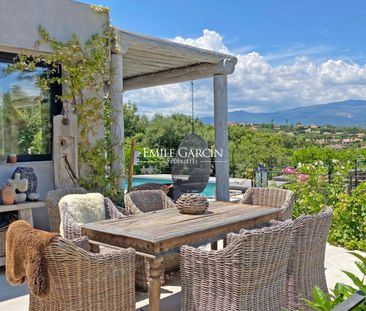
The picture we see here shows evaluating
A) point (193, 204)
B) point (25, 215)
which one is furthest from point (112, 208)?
point (25, 215)

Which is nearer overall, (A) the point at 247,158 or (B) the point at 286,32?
(A) the point at 247,158

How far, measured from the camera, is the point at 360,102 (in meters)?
81.8

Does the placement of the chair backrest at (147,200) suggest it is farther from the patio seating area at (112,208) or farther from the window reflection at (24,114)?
the window reflection at (24,114)

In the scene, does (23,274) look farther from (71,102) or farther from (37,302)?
(71,102)

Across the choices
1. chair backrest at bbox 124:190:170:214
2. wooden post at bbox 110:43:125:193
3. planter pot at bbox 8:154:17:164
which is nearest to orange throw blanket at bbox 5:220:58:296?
chair backrest at bbox 124:190:170:214

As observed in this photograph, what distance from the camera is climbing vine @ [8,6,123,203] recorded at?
5.35 m

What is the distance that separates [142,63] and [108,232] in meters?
4.90

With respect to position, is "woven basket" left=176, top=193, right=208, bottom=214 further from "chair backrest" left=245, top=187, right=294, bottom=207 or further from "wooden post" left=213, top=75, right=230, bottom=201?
"wooden post" left=213, top=75, right=230, bottom=201

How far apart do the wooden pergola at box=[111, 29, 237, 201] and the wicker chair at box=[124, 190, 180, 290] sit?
1171 mm

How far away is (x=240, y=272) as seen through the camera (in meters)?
2.63

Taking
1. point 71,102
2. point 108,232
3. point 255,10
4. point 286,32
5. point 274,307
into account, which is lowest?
point 274,307

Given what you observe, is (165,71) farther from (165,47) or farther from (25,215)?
(25,215)

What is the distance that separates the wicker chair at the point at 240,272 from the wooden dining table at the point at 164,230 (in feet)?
0.61

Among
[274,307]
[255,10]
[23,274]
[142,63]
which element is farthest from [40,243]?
[255,10]
